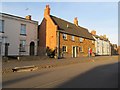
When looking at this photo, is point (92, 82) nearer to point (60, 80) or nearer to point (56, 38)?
point (60, 80)

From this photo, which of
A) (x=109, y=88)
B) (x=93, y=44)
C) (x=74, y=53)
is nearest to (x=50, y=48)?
(x=74, y=53)

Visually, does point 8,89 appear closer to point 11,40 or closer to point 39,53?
point 11,40

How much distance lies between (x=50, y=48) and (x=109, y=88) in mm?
32042

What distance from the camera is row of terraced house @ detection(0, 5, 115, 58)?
32.2m

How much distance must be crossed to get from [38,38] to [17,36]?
9762 millimetres

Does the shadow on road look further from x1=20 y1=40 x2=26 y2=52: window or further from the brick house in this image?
the brick house

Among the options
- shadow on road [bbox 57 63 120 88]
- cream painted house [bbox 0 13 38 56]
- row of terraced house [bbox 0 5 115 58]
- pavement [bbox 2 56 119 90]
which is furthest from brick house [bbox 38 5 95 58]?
shadow on road [bbox 57 63 120 88]

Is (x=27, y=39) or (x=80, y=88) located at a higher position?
(x=27, y=39)

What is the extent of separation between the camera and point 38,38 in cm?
4369

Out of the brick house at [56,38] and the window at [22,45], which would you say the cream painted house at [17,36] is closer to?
the window at [22,45]

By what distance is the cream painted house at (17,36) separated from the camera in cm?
3148

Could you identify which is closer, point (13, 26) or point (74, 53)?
point (13, 26)

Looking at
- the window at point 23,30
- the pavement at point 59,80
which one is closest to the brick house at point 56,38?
the window at point 23,30

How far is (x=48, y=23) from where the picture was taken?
43.5 meters
